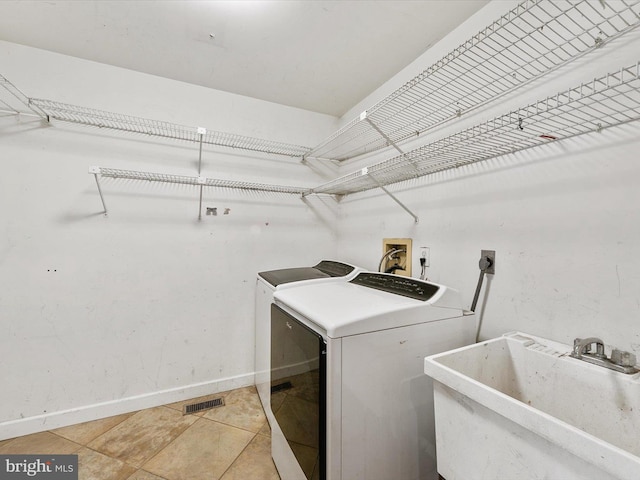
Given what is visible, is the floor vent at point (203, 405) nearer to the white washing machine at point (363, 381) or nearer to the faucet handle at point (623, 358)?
the white washing machine at point (363, 381)

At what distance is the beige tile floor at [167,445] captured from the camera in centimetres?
148

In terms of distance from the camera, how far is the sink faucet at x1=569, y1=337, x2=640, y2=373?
0.87 metres

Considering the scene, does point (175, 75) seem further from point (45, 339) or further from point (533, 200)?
point (533, 200)

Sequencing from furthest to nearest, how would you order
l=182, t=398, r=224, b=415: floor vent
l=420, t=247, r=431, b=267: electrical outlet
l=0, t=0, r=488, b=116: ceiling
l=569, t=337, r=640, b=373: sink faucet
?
l=182, t=398, r=224, b=415: floor vent → l=420, t=247, r=431, b=267: electrical outlet → l=0, t=0, r=488, b=116: ceiling → l=569, t=337, r=640, b=373: sink faucet

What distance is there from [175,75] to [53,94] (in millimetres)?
779

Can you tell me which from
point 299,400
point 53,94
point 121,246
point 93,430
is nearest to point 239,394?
point 93,430

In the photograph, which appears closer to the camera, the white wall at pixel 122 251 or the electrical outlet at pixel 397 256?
the white wall at pixel 122 251

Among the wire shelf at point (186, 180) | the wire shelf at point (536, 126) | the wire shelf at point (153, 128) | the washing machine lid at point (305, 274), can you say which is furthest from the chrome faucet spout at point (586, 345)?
the wire shelf at point (153, 128)

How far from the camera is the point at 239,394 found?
2.22 metres

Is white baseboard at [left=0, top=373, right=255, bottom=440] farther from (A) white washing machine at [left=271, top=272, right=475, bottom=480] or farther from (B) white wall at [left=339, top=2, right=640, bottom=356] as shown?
(B) white wall at [left=339, top=2, right=640, bottom=356]

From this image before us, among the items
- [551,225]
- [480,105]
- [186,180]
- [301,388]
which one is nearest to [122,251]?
[186,180]

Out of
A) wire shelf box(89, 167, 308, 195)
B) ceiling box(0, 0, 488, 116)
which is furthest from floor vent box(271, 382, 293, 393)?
ceiling box(0, 0, 488, 116)

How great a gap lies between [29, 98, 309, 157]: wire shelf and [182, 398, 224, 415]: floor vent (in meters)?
1.99

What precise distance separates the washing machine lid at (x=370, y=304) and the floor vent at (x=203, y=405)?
1209mm
